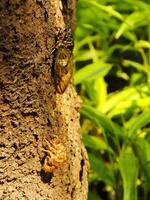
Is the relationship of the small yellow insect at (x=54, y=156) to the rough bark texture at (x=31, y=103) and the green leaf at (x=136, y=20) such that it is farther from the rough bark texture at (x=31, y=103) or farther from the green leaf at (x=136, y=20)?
the green leaf at (x=136, y=20)

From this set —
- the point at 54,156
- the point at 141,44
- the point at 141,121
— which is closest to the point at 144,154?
the point at 141,121

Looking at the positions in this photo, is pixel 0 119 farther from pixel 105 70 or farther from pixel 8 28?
pixel 105 70

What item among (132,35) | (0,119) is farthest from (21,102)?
(132,35)

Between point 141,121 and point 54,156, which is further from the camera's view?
point 141,121

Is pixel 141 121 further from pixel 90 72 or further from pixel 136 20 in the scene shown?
pixel 136 20

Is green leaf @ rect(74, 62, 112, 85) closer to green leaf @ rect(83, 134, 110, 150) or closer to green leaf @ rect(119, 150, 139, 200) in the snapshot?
green leaf @ rect(83, 134, 110, 150)

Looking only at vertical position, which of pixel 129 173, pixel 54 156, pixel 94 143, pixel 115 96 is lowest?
pixel 54 156

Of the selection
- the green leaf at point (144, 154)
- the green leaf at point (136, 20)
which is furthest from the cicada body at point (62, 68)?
the green leaf at point (136, 20)
